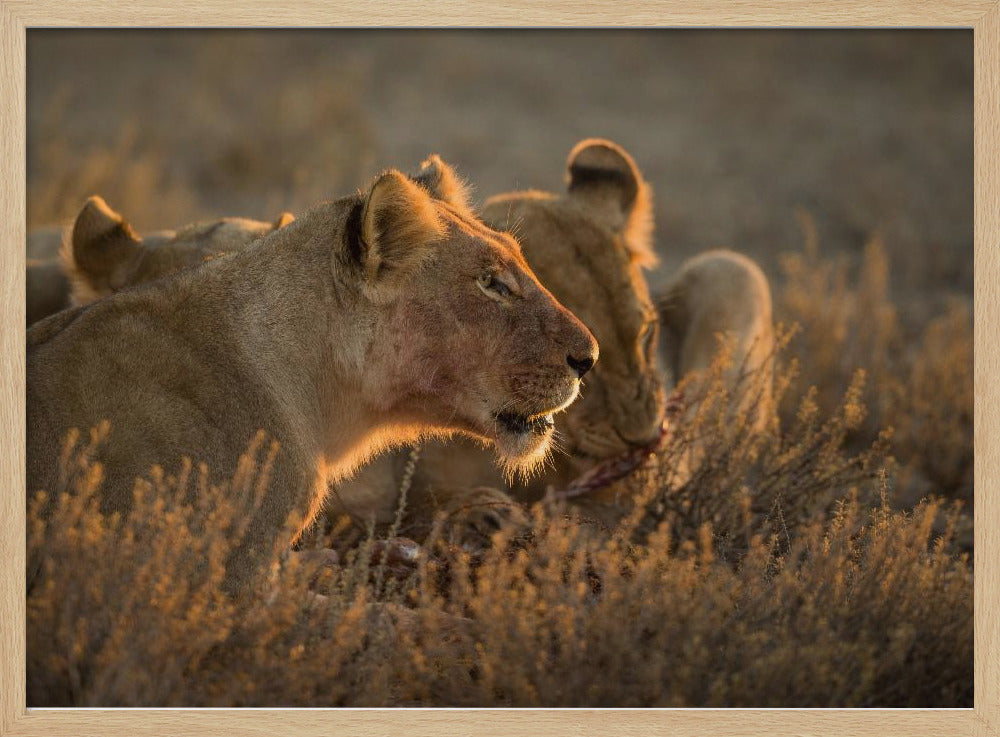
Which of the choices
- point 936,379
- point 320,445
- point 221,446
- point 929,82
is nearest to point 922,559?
point 320,445

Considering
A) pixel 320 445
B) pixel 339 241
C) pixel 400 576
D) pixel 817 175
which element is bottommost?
pixel 400 576

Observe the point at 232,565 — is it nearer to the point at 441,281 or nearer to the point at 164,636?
the point at 164,636

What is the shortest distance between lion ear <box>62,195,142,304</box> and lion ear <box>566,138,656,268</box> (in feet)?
5.80

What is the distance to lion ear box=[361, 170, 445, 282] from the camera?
3250mm

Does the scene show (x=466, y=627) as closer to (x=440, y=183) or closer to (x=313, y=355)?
(x=313, y=355)

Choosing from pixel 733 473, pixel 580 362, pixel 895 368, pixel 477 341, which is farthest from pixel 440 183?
pixel 895 368

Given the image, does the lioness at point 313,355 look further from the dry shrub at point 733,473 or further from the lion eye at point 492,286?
the dry shrub at point 733,473

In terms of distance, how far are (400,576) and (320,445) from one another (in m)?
0.67

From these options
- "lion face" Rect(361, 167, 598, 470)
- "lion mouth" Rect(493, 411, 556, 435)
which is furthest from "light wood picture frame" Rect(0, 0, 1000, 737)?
"lion mouth" Rect(493, 411, 556, 435)

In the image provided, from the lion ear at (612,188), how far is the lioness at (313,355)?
5.12 feet

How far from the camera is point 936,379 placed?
22.2 ft

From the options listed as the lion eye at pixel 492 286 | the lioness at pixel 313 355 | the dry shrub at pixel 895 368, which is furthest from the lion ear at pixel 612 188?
the lion eye at pixel 492 286

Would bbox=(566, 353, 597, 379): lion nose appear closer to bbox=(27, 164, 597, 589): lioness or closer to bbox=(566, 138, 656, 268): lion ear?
bbox=(27, 164, 597, 589): lioness

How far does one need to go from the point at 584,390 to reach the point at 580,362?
1014 millimetres
